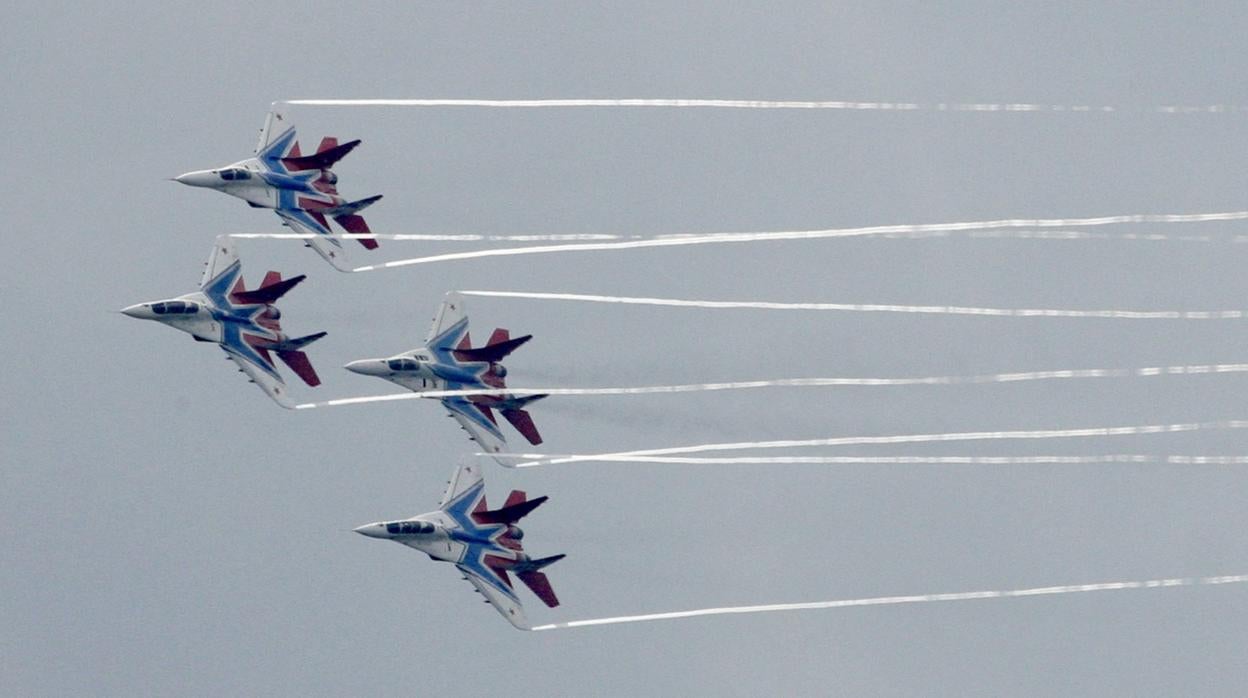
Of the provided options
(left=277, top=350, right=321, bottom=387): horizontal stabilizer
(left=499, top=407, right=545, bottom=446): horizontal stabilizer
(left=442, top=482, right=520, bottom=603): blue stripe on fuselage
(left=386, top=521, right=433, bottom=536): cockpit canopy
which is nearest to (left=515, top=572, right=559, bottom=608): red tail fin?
(left=442, top=482, right=520, bottom=603): blue stripe on fuselage

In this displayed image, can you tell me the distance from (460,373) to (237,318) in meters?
6.74

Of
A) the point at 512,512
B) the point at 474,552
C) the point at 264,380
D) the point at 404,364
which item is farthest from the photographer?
the point at 264,380

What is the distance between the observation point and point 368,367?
64188 millimetres

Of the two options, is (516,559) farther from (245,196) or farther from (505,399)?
(245,196)

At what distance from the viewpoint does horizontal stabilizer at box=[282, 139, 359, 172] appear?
65.2m

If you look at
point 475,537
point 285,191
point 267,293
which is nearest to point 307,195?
point 285,191

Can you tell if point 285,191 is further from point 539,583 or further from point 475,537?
point 539,583

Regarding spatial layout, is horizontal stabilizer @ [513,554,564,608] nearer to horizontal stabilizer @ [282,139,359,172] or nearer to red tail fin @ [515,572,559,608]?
red tail fin @ [515,572,559,608]

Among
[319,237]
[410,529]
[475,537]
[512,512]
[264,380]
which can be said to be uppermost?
[319,237]

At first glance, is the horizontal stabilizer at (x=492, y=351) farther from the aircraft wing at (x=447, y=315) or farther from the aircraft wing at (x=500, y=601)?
the aircraft wing at (x=500, y=601)

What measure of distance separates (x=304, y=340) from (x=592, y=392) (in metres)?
9.42

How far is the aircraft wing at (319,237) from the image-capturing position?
65.4 meters

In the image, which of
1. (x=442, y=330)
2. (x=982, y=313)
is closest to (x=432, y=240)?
(x=442, y=330)

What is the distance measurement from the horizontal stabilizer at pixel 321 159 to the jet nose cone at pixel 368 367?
6049 millimetres
